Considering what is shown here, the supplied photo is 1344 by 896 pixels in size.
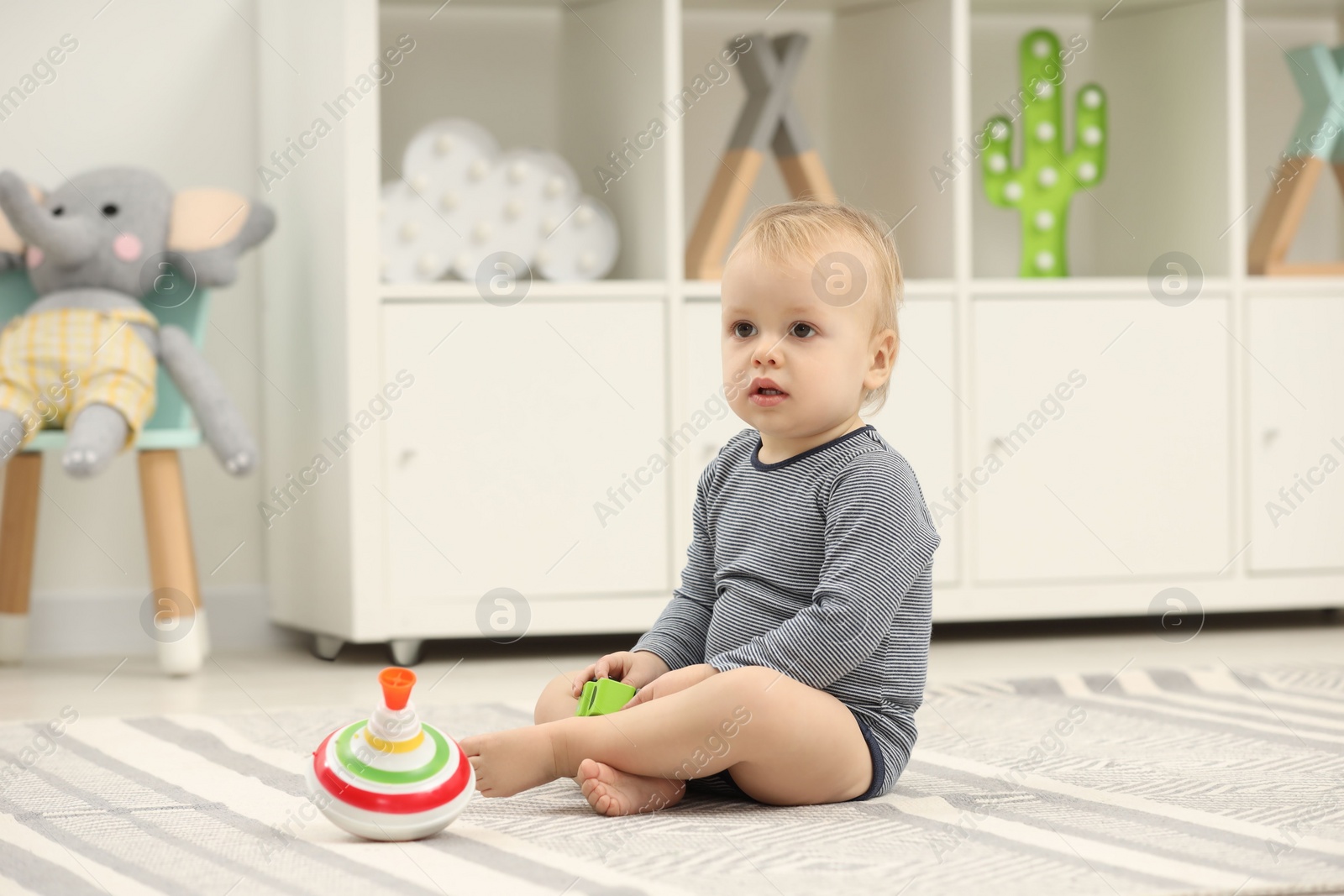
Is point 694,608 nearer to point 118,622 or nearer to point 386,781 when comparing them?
point 386,781

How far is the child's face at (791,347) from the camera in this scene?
1053 millimetres

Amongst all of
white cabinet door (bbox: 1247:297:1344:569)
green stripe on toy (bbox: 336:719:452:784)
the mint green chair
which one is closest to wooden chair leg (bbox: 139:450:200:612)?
the mint green chair

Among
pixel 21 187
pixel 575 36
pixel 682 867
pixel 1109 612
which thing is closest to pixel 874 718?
pixel 682 867

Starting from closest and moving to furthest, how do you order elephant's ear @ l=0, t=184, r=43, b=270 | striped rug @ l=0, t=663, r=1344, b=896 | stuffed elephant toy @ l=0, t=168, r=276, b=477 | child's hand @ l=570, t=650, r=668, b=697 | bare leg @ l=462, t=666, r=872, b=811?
striped rug @ l=0, t=663, r=1344, b=896 < bare leg @ l=462, t=666, r=872, b=811 < child's hand @ l=570, t=650, r=668, b=697 < stuffed elephant toy @ l=0, t=168, r=276, b=477 < elephant's ear @ l=0, t=184, r=43, b=270

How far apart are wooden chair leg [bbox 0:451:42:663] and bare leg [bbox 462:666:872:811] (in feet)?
3.59

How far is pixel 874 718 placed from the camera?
3.48 ft

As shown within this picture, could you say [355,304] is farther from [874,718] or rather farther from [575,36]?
[874,718]

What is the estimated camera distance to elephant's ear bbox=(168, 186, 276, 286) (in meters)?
1.85

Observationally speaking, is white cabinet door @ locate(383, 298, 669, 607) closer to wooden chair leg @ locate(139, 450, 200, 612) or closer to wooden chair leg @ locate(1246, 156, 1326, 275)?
wooden chair leg @ locate(139, 450, 200, 612)

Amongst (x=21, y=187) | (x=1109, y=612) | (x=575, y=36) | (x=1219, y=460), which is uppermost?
(x=575, y=36)

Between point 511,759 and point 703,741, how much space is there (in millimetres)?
130

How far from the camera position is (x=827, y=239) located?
3.50ft

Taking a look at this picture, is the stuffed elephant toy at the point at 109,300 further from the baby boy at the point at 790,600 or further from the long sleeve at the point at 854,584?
the long sleeve at the point at 854,584

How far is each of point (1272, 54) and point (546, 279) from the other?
1264 millimetres
